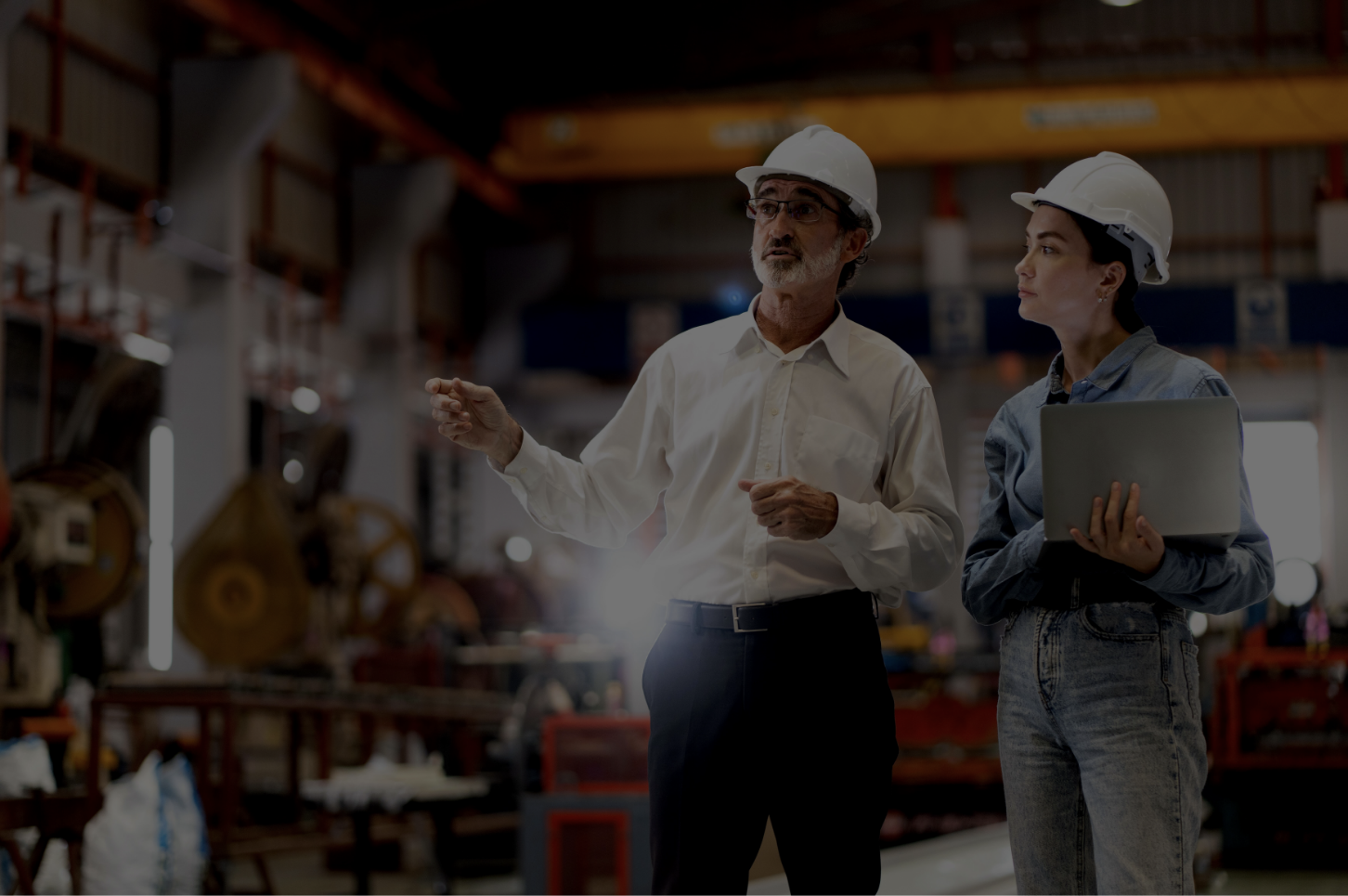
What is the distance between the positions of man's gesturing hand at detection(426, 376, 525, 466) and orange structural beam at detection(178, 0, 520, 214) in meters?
8.33

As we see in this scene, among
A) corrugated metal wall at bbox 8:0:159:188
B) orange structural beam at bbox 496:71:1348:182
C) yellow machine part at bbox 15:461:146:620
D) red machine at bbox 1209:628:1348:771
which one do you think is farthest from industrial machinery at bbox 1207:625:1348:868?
orange structural beam at bbox 496:71:1348:182

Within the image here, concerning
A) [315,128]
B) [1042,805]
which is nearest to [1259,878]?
[1042,805]

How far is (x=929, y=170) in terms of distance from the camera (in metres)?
15.8

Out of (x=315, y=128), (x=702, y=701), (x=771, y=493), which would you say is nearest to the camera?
(x=771, y=493)

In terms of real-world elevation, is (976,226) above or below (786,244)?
above

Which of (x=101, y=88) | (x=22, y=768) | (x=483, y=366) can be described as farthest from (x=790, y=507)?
(x=483, y=366)

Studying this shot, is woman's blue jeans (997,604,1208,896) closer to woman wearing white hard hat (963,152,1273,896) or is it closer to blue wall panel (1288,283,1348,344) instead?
woman wearing white hard hat (963,152,1273,896)

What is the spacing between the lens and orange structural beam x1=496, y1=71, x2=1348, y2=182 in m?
12.9

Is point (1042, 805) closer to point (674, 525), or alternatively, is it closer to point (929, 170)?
point (674, 525)

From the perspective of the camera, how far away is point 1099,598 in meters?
1.93

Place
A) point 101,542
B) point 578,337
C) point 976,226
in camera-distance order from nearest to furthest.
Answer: point 101,542 < point 578,337 < point 976,226

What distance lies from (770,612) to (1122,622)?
0.46 meters

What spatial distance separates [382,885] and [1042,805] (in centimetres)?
536

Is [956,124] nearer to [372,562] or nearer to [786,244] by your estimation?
[372,562]
